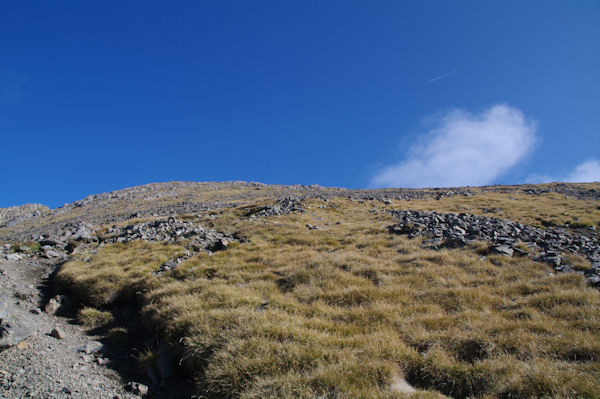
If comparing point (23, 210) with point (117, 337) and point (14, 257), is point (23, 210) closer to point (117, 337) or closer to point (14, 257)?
point (14, 257)

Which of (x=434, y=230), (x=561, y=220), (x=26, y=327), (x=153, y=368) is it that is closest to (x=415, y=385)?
(x=153, y=368)

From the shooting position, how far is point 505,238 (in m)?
12.7

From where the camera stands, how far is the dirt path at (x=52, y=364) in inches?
211

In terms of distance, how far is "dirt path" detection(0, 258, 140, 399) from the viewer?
17.6 feet

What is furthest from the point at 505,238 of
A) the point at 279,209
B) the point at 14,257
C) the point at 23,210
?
A: the point at 23,210

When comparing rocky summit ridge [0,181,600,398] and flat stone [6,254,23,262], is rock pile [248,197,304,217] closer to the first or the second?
rocky summit ridge [0,181,600,398]

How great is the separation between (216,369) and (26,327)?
560 centimetres

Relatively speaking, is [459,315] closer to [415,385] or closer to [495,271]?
[415,385]

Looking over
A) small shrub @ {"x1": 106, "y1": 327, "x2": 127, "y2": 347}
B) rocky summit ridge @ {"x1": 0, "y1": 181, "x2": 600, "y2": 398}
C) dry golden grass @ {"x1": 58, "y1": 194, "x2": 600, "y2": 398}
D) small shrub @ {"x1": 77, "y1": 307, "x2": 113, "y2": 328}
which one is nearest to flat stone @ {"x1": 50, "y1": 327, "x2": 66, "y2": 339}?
rocky summit ridge @ {"x1": 0, "y1": 181, "x2": 600, "y2": 398}

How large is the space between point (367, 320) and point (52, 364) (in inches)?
279

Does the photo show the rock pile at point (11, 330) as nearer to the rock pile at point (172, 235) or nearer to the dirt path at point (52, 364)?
the dirt path at point (52, 364)

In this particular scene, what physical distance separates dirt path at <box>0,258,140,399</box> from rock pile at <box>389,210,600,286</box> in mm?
12337

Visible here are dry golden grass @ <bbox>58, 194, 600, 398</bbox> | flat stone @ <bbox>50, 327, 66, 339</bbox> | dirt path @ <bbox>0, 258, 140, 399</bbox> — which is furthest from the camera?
flat stone @ <bbox>50, 327, 66, 339</bbox>

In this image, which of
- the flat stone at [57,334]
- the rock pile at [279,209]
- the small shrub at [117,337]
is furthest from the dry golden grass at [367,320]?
the rock pile at [279,209]
